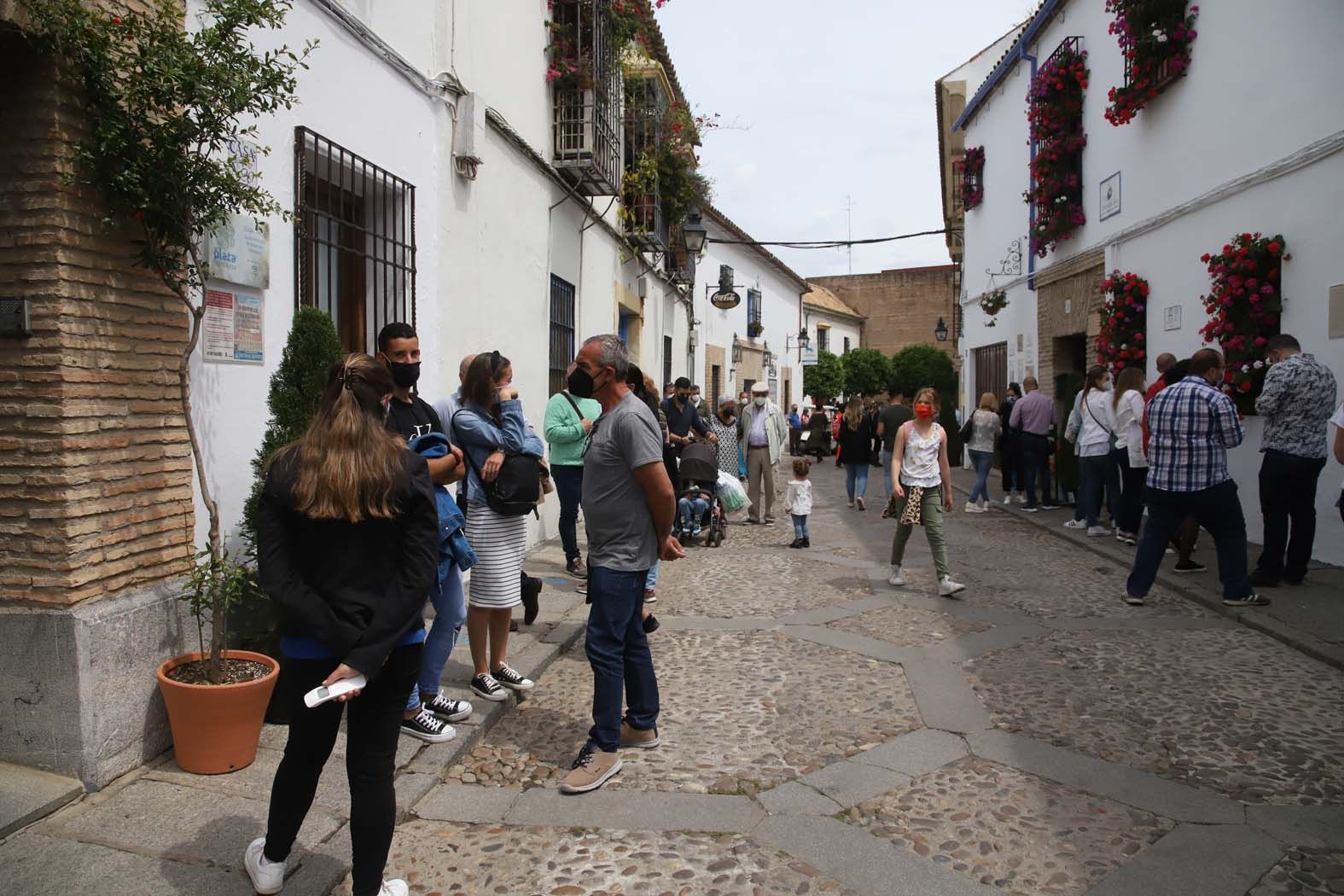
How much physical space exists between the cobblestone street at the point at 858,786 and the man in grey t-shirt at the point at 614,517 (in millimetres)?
226

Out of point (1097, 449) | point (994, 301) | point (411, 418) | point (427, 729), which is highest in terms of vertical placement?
point (994, 301)

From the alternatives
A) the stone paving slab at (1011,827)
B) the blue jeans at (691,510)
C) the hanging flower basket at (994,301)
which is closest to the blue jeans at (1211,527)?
the stone paving slab at (1011,827)

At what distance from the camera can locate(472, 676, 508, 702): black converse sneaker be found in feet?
15.1

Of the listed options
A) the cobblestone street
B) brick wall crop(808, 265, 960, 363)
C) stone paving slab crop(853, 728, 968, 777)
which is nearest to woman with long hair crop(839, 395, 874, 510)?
the cobblestone street

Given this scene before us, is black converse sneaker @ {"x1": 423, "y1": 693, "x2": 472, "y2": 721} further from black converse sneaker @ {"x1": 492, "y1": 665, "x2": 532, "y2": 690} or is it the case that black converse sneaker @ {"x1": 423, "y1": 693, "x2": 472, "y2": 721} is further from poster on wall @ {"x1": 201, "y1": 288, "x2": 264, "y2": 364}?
poster on wall @ {"x1": 201, "y1": 288, "x2": 264, "y2": 364}

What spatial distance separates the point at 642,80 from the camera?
12.7 meters

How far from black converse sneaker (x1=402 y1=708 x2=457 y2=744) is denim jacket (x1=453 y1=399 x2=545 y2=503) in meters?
1.00

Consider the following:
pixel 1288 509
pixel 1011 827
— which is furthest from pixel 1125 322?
pixel 1011 827

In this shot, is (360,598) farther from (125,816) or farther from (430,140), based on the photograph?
(430,140)

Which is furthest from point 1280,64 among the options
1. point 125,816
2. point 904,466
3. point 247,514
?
point 125,816

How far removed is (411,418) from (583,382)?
2.66 ft

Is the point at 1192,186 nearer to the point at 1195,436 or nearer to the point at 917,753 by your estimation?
the point at 1195,436

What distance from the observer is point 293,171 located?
5102 millimetres

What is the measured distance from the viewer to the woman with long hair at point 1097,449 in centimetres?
936
